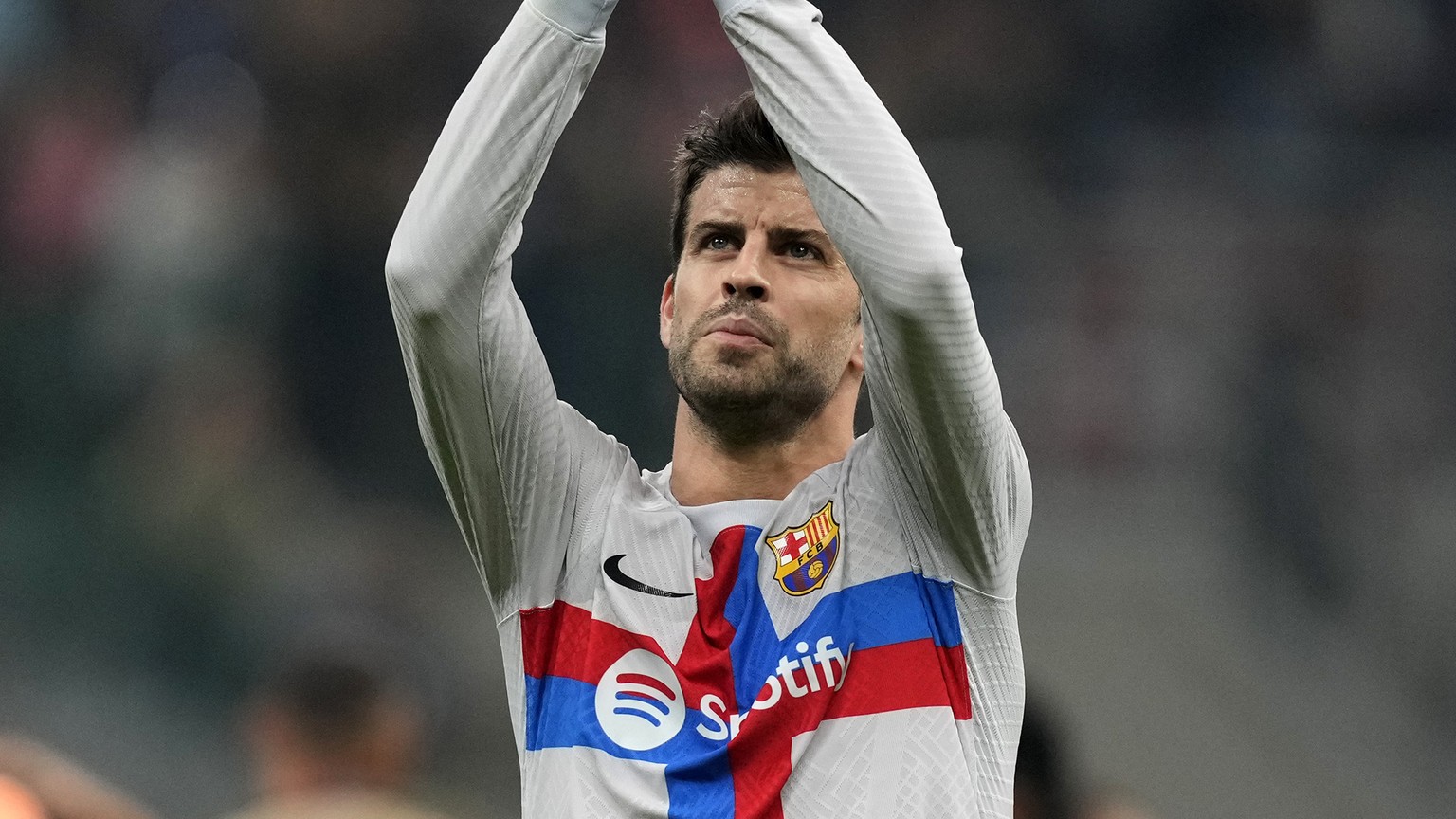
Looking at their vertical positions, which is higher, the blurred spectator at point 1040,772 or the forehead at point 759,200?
the forehead at point 759,200

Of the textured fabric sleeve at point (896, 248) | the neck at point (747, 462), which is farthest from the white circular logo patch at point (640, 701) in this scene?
the textured fabric sleeve at point (896, 248)

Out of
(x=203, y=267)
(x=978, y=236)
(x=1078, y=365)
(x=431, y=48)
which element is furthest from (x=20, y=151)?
(x=1078, y=365)

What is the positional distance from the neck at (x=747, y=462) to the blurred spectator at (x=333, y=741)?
6.70 ft

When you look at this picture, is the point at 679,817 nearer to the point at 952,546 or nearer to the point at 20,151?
the point at 952,546

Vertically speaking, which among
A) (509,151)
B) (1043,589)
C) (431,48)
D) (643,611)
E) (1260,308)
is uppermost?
(431,48)

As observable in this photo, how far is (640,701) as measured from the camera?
1.96 meters

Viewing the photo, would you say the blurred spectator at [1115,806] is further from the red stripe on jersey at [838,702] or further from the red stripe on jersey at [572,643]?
the red stripe on jersey at [572,643]

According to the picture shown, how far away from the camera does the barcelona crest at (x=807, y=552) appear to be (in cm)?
203

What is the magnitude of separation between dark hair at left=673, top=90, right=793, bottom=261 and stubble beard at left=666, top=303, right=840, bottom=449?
24cm

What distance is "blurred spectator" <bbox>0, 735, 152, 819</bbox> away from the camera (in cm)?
398

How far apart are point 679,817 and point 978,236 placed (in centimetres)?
304

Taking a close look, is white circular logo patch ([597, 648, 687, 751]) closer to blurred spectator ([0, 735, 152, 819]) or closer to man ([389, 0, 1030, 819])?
man ([389, 0, 1030, 819])

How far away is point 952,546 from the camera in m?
2.00

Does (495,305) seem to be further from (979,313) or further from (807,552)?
(979,313)
